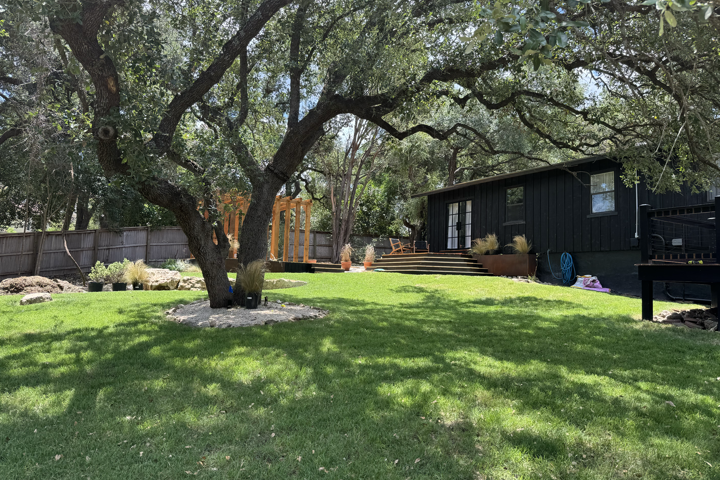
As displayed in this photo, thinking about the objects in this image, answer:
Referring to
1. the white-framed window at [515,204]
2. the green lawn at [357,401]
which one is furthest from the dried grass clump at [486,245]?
the green lawn at [357,401]

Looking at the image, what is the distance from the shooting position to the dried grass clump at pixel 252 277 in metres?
6.84

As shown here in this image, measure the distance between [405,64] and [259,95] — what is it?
374 centimetres

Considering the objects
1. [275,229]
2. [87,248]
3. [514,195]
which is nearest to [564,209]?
[514,195]

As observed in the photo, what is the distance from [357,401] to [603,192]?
1133 cm

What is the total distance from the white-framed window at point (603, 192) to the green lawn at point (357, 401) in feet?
22.3

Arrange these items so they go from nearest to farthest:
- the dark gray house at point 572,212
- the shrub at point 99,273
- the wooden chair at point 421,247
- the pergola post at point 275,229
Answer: the dark gray house at point 572,212 → the shrub at point 99,273 → the pergola post at point 275,229 → the wooden chair at point 421,247

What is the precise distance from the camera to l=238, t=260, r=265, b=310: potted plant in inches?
270

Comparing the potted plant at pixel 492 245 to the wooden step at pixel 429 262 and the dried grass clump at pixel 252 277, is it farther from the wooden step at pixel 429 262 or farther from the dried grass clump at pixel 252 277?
the dried grass clump at pixel 252 277

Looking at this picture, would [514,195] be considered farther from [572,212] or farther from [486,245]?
[572,212]

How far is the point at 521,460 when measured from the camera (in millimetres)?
2260

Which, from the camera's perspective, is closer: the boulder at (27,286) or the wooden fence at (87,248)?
the boulder at (27,286)

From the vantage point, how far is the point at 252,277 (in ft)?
22.4

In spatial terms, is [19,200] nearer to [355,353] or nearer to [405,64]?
[405,64]

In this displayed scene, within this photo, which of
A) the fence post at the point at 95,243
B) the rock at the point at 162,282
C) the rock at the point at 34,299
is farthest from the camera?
the fence post at the point at 95,243
